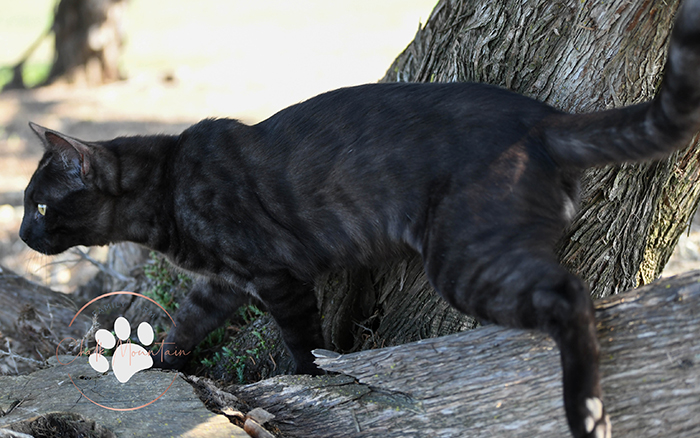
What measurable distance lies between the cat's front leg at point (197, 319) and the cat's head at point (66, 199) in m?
0.67

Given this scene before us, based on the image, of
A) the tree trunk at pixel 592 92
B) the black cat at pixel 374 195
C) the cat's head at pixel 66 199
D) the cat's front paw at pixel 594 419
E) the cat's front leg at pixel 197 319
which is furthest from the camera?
the cat's front leg at pixel 197 319

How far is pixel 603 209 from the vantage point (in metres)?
2.88

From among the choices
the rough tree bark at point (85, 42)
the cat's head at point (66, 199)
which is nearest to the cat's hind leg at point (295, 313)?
the cat's head at point (66, 199)

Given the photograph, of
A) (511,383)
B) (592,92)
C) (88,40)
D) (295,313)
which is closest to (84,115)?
(88,40)

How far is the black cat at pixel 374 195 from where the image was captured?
2.20 meters

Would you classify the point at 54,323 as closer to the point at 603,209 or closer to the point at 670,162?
the point at 603,209

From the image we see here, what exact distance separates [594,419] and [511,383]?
1.04 ft

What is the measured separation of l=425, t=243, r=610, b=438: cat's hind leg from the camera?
2045 millimetres

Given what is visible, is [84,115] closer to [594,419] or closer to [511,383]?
[511,383]

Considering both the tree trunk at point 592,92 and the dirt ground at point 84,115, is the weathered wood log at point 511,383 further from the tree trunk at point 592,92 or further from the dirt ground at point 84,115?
the dirt ground at point 84,115

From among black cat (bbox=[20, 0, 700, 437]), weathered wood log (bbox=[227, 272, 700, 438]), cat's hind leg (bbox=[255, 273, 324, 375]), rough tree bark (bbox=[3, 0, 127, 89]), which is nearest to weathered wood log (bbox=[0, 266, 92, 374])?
black cat (bbox=[20, 0, 700, 437])

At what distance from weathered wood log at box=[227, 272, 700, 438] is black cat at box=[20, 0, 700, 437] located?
5.1 inches

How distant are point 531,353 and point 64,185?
2588 millimetres

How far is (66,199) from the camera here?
329 centimetres
